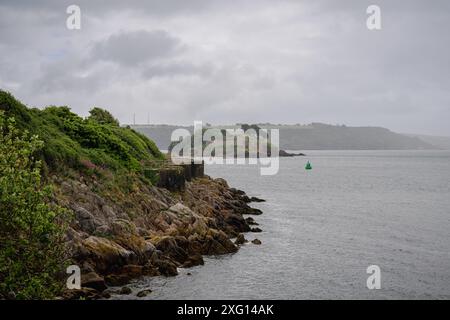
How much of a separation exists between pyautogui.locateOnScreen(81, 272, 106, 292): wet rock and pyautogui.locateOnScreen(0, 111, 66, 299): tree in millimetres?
6588

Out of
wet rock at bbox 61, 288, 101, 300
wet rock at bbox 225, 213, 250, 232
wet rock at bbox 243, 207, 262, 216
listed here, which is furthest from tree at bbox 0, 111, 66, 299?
wet rock at bbox 243, 207, 262, 216

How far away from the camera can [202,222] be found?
3581 cm

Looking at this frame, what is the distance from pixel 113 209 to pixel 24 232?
16769mm

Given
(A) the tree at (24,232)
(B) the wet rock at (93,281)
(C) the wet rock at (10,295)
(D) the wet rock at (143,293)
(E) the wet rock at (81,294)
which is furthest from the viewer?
(D) the wet rock at (143,293)

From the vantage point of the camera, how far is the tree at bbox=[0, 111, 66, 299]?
1491cm

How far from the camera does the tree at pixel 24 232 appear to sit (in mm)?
14914

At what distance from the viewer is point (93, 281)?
75.3ft

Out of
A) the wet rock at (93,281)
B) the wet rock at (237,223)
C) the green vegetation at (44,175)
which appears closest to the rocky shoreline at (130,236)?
the wet rock at (93,281)

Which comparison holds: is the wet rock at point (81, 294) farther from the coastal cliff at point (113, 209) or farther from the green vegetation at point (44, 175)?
the green vegetation at point (44, 175)

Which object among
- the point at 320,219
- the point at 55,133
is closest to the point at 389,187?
the point at 320,219

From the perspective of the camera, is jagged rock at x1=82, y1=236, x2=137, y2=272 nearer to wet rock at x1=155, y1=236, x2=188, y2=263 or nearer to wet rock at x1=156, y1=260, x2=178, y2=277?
wet rock at x1=156, y1=260, x2=178, y2=277

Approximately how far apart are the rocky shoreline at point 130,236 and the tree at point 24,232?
539 centimetres

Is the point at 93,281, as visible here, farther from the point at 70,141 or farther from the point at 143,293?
the point at 70,141

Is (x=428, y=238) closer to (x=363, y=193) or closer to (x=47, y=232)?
(x=47, y=232)
